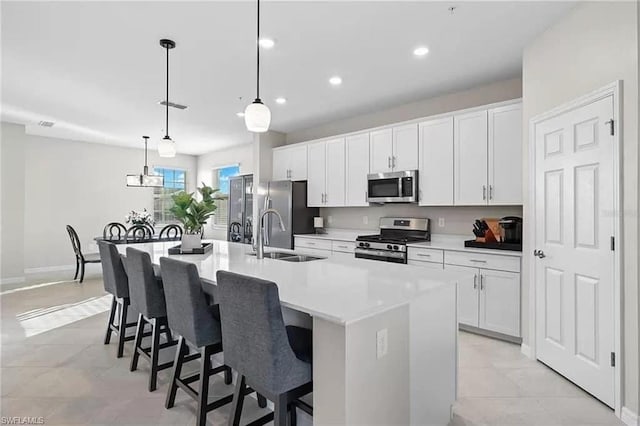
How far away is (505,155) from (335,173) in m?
2.40

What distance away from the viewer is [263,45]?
312 cm

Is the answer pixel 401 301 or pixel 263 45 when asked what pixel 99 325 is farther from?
pixel 401 301

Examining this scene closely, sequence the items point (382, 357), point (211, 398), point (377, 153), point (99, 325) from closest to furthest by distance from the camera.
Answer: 1. point (382, 357)
2. point (211, 398)
3. point (99, 325)
4. point (377, 153)

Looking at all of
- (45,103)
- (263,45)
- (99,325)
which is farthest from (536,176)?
(45,103)

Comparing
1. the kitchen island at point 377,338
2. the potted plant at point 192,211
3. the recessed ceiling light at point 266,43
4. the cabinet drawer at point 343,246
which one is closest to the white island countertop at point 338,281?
the kitchen island at point 377,338

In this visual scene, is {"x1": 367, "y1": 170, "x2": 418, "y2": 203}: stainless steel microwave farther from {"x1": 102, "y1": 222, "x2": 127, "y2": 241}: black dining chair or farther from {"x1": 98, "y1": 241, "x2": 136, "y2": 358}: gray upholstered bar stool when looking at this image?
{"x1": 102, "y1": 222, "x2": 127, "y2": 241}: black dining chair

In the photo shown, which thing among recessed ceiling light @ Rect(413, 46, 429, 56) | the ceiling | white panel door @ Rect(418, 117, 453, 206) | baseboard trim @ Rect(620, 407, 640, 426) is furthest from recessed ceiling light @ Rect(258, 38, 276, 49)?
baseboard trim @ Rect(620, 407, 640, 426)

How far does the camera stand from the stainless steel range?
423cm

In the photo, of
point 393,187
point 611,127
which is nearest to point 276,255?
point 393,187

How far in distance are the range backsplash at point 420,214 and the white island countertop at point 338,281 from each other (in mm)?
2155

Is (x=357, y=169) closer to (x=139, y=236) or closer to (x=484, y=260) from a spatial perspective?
(x=484, y=260)

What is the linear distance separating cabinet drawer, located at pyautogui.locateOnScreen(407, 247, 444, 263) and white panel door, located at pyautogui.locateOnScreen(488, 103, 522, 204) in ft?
2.54

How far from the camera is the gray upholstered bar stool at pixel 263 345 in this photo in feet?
4.80

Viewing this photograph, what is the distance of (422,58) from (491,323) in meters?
2.67
